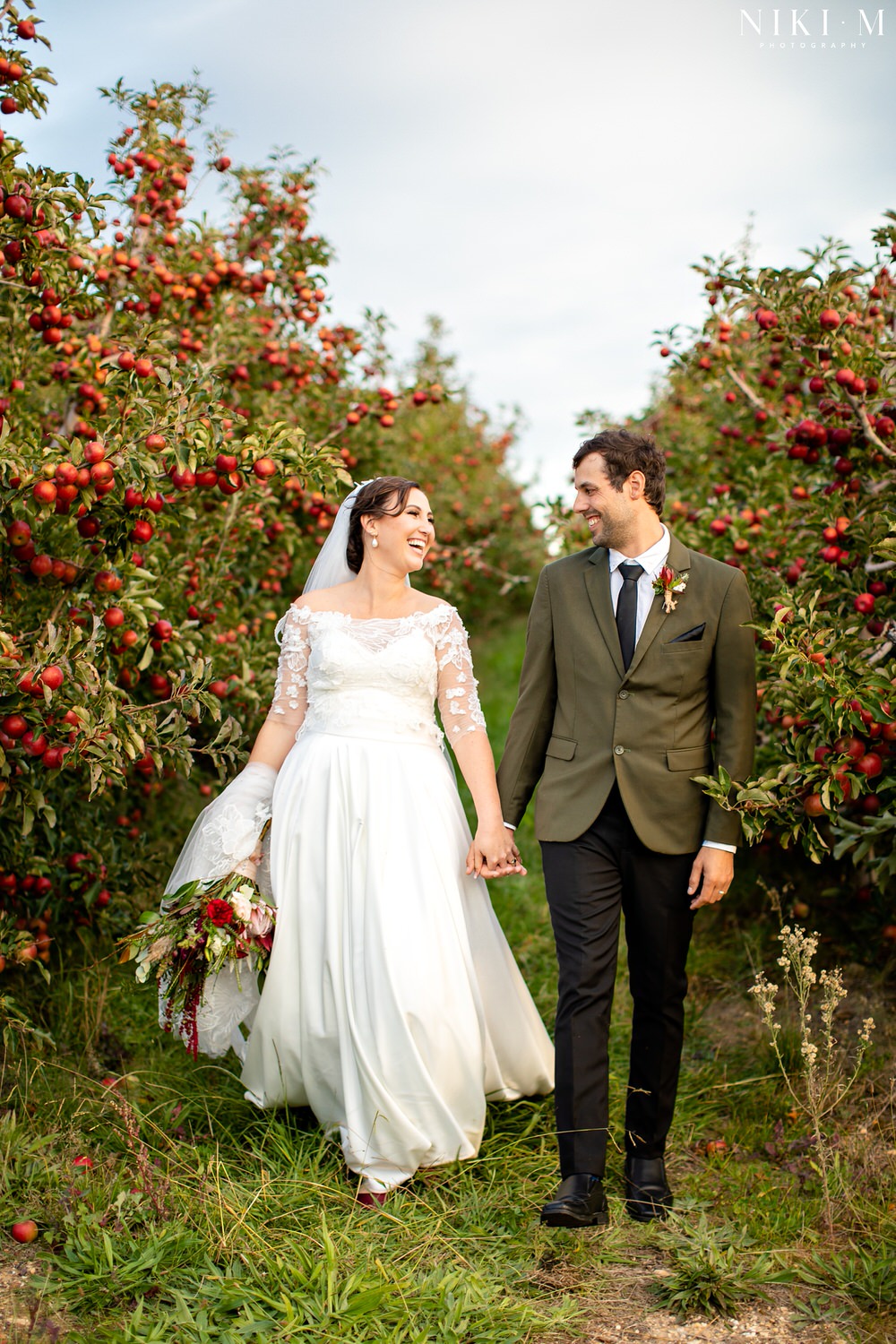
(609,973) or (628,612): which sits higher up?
(628,612)

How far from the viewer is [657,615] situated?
3285mm

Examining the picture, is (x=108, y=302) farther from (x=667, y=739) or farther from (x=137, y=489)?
(x=667, y=739)

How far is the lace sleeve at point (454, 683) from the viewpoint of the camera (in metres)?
3.65

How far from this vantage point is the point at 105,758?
3244 mm

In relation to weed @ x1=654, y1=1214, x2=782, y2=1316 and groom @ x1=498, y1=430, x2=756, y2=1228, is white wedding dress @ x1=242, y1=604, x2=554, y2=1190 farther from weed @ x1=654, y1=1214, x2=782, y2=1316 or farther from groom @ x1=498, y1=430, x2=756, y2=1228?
weed @ x1=654, y1=1214, x2=782, y2=1316

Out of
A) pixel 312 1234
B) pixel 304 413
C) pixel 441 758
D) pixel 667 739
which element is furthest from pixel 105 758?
pixel 304 413

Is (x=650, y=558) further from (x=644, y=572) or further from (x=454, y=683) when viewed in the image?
(x=454, y=683)

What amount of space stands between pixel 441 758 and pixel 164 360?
5.50 feet

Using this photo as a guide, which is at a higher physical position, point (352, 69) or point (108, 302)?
point (352, 69)

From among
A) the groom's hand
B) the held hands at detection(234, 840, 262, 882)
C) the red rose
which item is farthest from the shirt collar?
the red rose

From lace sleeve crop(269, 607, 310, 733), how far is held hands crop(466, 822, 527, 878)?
76 cm

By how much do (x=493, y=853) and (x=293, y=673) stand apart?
91 cm

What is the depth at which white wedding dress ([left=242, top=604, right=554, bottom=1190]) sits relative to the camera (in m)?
3.26

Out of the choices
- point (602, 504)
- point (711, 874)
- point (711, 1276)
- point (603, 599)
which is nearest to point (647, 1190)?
point (711, 1276)
